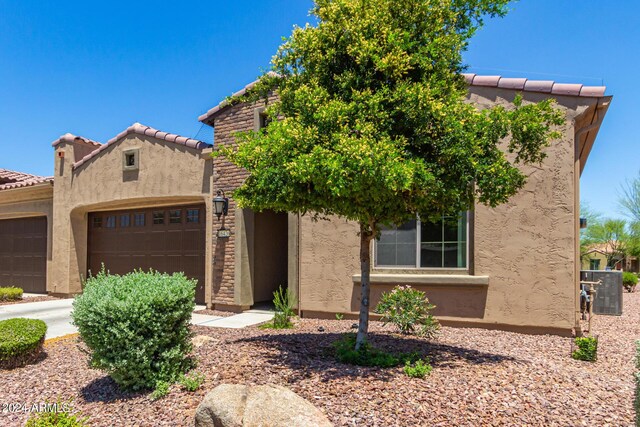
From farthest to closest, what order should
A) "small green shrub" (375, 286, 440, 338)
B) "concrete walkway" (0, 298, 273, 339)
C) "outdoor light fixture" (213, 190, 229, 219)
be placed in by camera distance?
1. "outdoor light fixture" (213, 190, 229, 219)
2. "concrete walkway" (0, 298, 273, 339)
3. "small green shrub" (375, 286, 440, 338)

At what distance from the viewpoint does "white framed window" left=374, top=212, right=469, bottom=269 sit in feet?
28.0

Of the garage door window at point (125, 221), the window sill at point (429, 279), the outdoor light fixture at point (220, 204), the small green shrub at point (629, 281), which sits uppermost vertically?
the outdoor light fixture at point (220, 204)

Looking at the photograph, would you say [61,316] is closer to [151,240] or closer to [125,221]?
[151,240]

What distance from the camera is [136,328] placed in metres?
4.84

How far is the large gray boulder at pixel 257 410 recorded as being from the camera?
3.76 metres

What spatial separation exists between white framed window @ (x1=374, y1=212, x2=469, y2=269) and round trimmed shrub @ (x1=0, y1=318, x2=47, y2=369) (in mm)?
5919

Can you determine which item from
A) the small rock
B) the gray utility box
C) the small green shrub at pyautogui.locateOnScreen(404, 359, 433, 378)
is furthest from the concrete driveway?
the gray utility box

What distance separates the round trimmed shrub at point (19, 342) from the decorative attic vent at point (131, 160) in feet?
19.6

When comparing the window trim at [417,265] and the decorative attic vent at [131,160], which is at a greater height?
the decorative attic vent at [131,160]

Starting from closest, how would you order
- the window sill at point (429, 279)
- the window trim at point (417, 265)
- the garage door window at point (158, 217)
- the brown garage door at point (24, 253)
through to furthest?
the window sill at point (429, 279)
the window trim at point (417, 265)
the garage door window at point (158, 217)
the brown garage door at point (24, 253)

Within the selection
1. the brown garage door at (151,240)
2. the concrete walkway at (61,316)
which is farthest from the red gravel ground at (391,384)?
the brown garage door at (151,240)

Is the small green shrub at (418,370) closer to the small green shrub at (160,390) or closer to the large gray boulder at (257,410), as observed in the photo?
the large gray boulder at (257,410)

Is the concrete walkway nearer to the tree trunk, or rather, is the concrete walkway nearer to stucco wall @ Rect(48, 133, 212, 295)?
stucco wall @ Rect(48, 133, 212, 295)

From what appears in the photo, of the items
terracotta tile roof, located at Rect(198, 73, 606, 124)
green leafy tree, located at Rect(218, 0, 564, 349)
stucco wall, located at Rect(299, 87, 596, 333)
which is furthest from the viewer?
stucco wall, located at Rect(299, 87, 596, 333)
